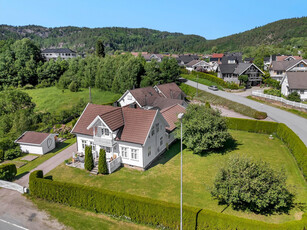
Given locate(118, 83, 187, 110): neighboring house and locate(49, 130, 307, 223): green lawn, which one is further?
locate(118, 83, 187, 110): neighboring house

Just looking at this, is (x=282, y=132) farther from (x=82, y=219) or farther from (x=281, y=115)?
(x=82, y=219)

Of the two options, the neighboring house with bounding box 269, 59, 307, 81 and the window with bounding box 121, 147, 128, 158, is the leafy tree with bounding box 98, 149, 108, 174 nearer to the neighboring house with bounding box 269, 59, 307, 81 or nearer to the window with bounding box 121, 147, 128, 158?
the window with bounding box 121, 147, 128, 158

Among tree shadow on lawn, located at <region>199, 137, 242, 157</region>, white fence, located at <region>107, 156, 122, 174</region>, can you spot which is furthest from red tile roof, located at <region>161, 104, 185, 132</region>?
white fence, located at <region>107, 156, 122, 174</region>

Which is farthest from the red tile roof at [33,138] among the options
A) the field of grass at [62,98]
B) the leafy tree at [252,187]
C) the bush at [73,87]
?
the bush at [73,87]

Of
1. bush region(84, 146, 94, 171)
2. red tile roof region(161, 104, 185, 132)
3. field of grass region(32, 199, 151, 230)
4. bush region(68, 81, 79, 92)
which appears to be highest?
bush region(68, 81, 79, 92)

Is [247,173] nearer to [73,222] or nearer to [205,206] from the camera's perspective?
[205,206]

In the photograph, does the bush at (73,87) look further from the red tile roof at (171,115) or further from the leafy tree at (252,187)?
the leafy tree at (252,187)
